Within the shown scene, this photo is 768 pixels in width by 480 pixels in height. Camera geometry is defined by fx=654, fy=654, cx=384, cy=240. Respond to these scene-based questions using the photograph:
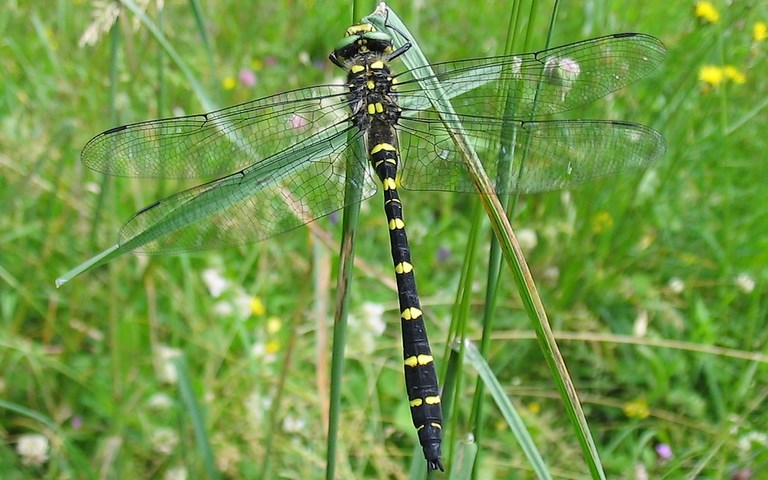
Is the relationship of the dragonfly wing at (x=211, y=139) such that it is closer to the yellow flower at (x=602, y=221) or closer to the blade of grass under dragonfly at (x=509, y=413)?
the blade of grass under dragonfly at (x=509, y=413)

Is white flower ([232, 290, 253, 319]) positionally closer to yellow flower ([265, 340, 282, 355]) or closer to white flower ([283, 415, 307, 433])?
yellow flower ([265, 340, 282, 355])

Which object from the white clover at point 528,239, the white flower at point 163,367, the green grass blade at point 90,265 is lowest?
the green grass blade at point 90,265

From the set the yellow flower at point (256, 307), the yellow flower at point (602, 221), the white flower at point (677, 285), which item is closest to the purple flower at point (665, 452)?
the white flower at point (677, 285)

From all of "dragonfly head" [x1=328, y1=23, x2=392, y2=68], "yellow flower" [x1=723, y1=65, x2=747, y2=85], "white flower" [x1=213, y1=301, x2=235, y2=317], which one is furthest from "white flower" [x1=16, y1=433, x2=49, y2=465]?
"yellow flower" [x1=723, y1=65, x2=747, y2=85]

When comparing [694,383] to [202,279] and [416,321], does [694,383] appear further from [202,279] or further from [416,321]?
[202,279]

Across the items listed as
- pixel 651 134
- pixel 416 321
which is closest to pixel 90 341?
pixel 416 321
